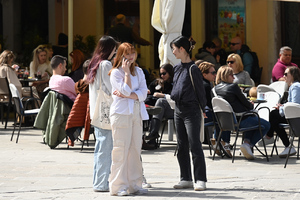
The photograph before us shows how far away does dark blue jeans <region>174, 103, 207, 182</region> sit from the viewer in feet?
27.7

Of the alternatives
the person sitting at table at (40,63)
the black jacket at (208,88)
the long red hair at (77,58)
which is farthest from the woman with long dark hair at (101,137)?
the person sitting at table at (40,63)

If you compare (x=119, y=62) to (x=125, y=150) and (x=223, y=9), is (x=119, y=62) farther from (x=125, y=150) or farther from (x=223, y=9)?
(x=223, y=9)

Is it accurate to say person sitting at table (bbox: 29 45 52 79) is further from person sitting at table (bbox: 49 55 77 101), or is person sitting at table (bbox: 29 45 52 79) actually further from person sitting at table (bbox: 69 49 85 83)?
person sitting at table (bbox: 49 55 77 101)

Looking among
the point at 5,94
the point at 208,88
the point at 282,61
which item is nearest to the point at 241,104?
the point at 208,88

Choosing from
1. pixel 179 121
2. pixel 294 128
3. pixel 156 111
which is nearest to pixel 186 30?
pixel 156 111

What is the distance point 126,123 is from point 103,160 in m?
0.57

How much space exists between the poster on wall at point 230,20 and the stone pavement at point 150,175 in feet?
22.1

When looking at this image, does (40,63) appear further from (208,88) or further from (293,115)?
(293,115)

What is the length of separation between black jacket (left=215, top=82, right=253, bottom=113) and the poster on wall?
7.72 metres

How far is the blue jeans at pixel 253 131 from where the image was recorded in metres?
10.9

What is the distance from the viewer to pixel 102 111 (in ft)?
27.5

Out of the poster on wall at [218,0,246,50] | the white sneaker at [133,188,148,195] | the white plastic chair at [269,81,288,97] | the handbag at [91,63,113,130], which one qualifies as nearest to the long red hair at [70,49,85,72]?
the white plastic chair at [269,81,288,97]

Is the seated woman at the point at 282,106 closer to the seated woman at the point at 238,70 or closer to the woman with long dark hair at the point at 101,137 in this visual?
the seated woman at the point at 238,70

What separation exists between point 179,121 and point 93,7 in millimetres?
12322
